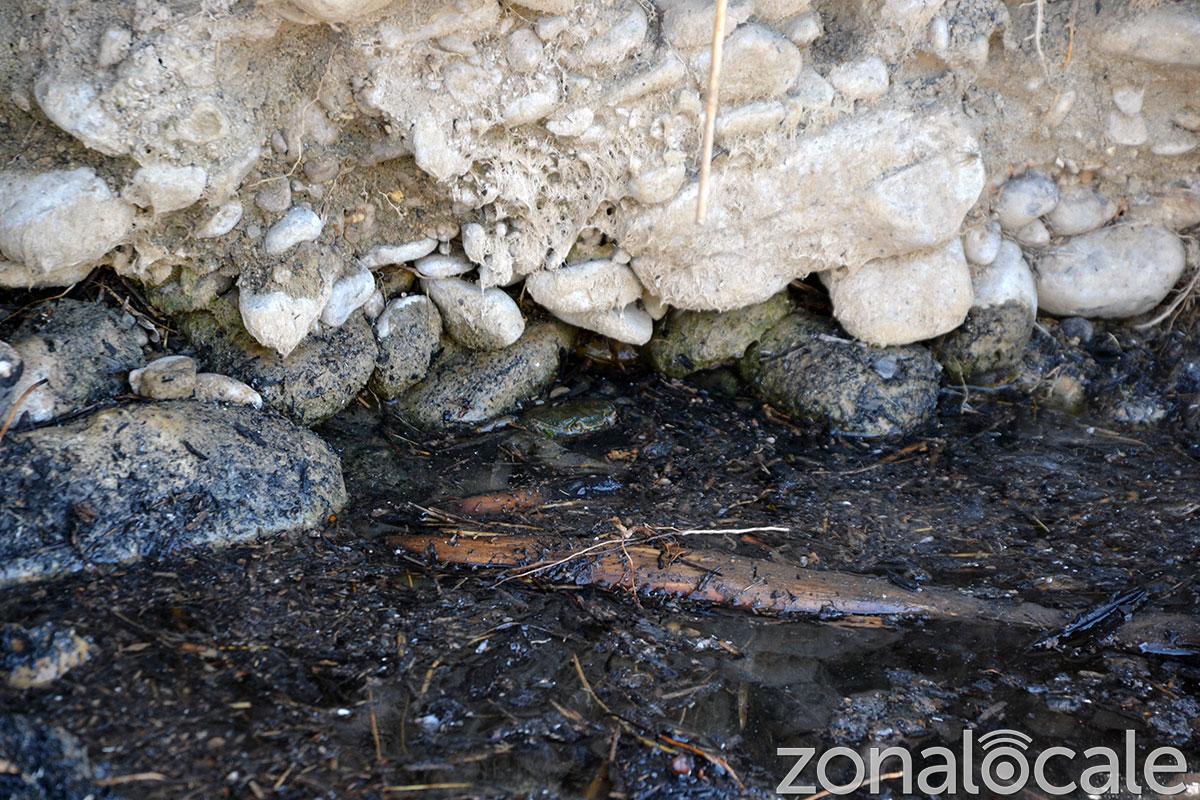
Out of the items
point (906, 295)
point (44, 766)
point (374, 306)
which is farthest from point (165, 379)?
point (906, 295)

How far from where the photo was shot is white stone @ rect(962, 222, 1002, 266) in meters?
4.16

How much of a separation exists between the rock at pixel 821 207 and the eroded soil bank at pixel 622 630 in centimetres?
63

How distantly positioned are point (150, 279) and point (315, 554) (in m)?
1.20

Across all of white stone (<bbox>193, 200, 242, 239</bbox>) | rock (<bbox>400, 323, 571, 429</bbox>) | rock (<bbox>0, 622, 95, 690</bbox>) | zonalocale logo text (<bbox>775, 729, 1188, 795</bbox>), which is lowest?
zonalocale logo text (<bbox>775, 729, 1188, 795</bbox>)

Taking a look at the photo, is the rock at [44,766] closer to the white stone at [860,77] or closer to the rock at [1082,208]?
the white stone at [860,77]

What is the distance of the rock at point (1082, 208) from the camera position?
13.9 ft

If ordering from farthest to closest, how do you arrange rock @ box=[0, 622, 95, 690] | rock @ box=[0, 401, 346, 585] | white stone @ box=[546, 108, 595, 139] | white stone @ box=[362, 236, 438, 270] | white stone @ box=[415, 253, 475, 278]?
1. white stone @ box=[415, 253, 475, 278]
2. white stone @ box=[362, 236, 438, 270]
3. white stone @ box=[546, 108, 595, 139]
4. rock @ box=[0, 401, 346, 585]
5. rock @ box=[0, 622, 95, 690]

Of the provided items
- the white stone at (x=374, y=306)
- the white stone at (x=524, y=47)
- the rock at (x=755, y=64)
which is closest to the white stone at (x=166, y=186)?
the white stone at (x=374, y=306)

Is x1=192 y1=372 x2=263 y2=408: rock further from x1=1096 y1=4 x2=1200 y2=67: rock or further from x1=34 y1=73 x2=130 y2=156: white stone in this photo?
x1=1096 y1=4 x2=1200 y2=67: rock

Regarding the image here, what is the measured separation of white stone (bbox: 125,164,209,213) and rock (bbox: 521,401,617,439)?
148 cm

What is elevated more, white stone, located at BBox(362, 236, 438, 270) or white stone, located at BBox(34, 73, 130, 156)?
white stone, located at BBox(34, 73, 130, 156)

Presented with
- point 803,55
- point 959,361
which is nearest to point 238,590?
point 803,55

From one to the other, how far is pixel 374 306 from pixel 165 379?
851 mm

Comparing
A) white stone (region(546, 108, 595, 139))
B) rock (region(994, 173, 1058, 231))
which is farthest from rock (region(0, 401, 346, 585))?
rock (region(994, 173, 1058, 231))
